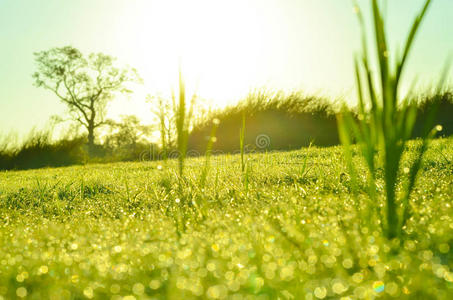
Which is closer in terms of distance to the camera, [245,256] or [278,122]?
[245,256]

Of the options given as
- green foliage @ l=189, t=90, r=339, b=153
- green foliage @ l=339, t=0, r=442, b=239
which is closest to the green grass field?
green foliage @ l=339, t=0, r=442, b=239

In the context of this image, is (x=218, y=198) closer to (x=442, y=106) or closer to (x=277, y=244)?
(x=277, y=244)

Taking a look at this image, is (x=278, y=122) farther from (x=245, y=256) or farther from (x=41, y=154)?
(x=245, y=256)

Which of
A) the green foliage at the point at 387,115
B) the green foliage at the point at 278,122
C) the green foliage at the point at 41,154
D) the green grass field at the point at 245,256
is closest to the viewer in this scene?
the green grass field at the point at 245,256

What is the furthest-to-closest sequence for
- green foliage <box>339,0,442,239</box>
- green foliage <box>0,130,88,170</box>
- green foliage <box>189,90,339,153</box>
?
green foliage <box>0,130,88,170</box>
green foliage <box>189,90,339,153</box>
green foliage <box>339,0,442,239</box>

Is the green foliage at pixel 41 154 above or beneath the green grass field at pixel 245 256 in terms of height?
above

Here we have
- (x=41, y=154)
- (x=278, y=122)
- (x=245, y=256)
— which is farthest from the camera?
(x=41, y=154)

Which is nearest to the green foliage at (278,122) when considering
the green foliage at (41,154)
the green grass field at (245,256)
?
the green foliage at (41,154)

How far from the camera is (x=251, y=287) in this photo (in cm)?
75

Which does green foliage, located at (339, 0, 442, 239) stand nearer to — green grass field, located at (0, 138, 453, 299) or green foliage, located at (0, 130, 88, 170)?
green grass field, located at (0, 138, 453, 299)

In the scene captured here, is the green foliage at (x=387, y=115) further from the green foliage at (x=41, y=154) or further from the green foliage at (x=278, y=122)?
the green foliage at (x=41, y=154)

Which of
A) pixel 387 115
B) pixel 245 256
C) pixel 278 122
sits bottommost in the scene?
pixel 245 256

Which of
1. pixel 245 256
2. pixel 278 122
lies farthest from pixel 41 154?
pixel 245 256

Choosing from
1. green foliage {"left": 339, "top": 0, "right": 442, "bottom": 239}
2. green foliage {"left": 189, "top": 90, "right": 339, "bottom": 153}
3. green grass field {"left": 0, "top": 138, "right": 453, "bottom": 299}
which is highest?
green foliage {"left": 189, "top": 90, "right": 339, "bottom": 153}
